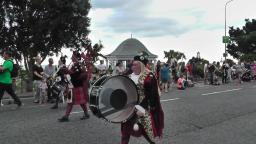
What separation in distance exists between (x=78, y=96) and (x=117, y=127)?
4.29ft

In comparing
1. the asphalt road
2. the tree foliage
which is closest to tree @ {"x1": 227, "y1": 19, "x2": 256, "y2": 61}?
the tree foliage

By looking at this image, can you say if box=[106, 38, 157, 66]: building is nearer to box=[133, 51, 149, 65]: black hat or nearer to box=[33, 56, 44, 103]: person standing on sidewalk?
box=[33, 56, 44, 103]: person standing on sidewalk

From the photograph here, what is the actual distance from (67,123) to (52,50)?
18939 mm

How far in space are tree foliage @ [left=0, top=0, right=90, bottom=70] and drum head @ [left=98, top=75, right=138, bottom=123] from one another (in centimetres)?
2185

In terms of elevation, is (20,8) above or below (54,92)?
above

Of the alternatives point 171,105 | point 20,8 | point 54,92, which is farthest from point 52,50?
point 171,105

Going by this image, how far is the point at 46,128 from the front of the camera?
34.9 feet

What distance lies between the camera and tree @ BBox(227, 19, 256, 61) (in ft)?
238

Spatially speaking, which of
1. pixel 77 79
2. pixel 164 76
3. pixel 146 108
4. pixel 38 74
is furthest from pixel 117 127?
pixel 164 76

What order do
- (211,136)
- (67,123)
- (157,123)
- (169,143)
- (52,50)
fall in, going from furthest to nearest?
(52,50), (67,123), (211,136), (169,143), (157,123)

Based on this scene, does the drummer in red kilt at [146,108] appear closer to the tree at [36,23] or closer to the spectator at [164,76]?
the spectator at [164,76]

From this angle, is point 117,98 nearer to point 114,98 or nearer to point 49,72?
point 114,98

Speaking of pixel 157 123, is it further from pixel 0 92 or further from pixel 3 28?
pixel 3 28

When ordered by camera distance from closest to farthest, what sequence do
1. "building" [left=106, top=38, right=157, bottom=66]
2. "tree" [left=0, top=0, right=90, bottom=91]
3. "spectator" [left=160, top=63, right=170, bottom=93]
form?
"spectator" [left=160, top=63, right=170, bottom=93]
"tree" [left=0, top=0, right=90, bottom=91]
"building" [left=106, top=38, right=157, bottom=66]
